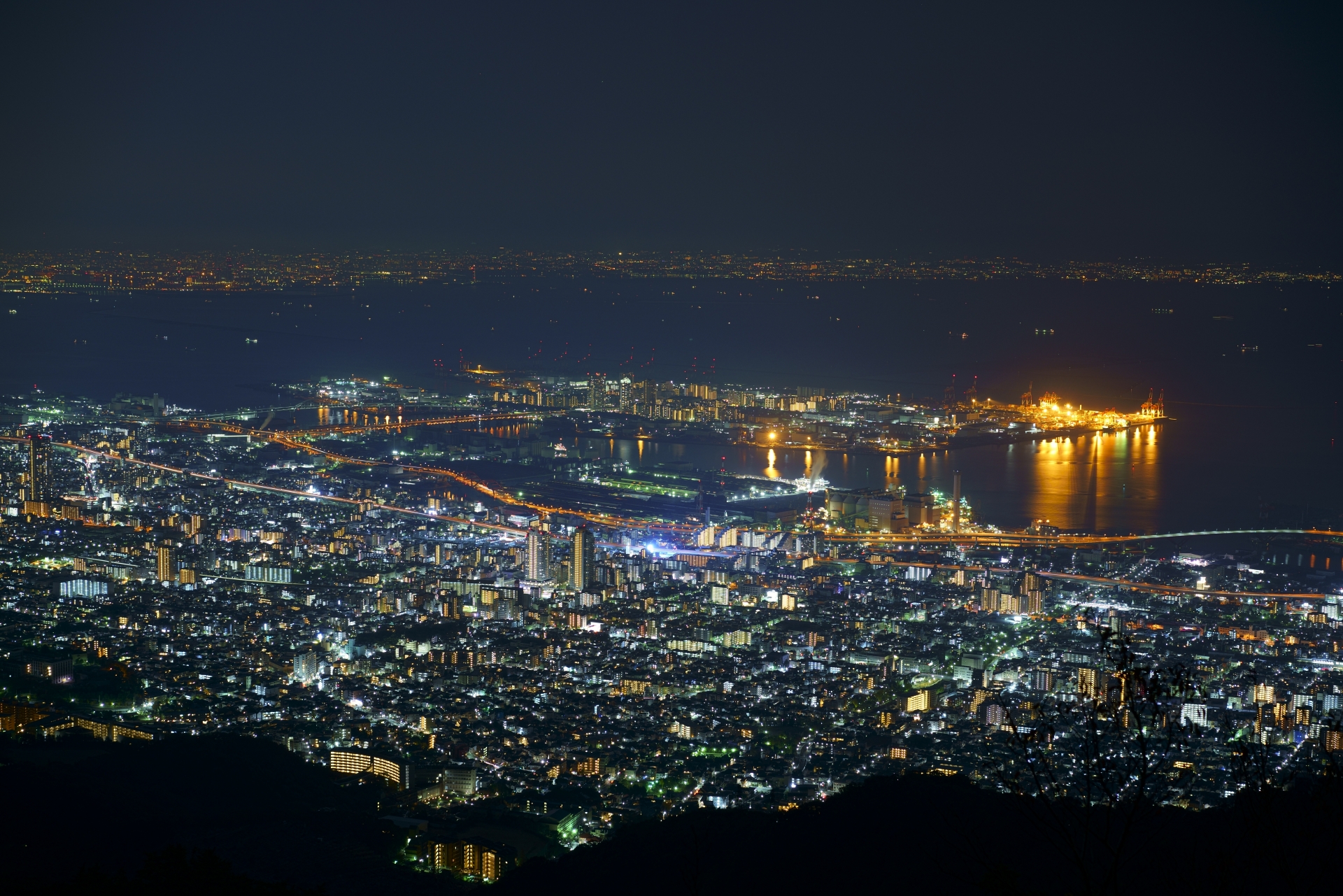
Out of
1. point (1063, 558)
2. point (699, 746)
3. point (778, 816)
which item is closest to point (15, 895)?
point (778, 816)

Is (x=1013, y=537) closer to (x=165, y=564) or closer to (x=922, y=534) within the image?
(x=922, y=534)

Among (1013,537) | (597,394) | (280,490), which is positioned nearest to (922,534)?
(1013,537)

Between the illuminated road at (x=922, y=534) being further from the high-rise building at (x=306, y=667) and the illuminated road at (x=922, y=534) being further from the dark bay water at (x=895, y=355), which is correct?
the high-rise building at (x=306, y=667)

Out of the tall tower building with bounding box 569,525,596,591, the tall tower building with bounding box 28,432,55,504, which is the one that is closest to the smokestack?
the tall tower building with bounding box 569,525,596,591

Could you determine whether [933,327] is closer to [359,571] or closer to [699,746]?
[359,571]

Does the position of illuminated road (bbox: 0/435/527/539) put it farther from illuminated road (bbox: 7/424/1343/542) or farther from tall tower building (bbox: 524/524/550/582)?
tall tower building (bbox: 524/524/550/582)

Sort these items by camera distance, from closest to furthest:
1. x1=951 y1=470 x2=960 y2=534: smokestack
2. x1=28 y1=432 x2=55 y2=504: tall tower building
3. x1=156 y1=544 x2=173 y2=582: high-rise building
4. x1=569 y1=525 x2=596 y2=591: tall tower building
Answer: x1=569 y1=525 x2=596 y2=591: tall tower building → x1=156 y1=544 x2=173 y2=582: high-rise building → x1=951 y1=470 x2=960 y2=534: smokestack → x1=28 y1=432 x2=55 y2=504: tall tower building

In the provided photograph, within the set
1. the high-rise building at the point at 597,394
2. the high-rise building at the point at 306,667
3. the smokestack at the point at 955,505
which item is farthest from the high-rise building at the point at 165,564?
the high-rise building at the point at 597,394
